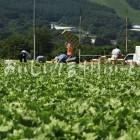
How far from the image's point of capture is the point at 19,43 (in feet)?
371

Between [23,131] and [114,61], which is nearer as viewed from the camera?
[23,131]

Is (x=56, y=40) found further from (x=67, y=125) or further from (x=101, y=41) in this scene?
(x=67, y=125)

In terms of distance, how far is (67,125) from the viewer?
629 cm

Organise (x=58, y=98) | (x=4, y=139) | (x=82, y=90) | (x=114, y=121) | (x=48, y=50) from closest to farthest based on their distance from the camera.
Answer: (x=4, y=139) < (x=114, y=121) < (x=58, y=98) < (x=82, y=90) < (x=48, y=50)

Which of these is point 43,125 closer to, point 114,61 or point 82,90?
point 82,90

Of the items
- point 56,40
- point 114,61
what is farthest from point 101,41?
point 114,61

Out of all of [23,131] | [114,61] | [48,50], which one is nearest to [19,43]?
[48,50]

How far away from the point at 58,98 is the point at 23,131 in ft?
14.6

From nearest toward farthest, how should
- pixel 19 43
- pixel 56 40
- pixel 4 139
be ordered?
pixel 4 139 < pixel 19 43 < pixel 56 40

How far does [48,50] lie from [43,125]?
11825 centimetres

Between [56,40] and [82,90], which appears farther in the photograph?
[56,40]

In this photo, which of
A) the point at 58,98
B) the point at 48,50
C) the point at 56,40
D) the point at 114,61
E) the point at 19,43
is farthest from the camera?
the point at 56,40

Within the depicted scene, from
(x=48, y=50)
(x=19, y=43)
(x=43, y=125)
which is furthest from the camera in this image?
(x=48, y=50)

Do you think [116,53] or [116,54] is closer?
[116,53]
